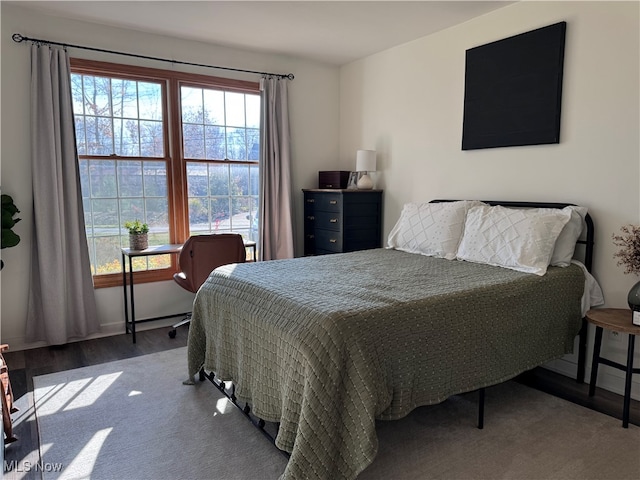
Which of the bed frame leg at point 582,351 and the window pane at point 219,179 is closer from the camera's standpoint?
the bed frame leg at point 582,351

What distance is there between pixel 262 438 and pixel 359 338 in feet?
2.83

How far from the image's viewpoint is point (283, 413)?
1.88 m

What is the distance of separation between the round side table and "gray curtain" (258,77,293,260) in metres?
2.73

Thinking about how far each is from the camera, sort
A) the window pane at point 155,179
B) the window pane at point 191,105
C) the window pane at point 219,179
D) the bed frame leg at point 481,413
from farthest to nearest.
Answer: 1. the window pane at point 219,179
2. the window pane at point 191,105
3. the window pane at point 155,179
4. the bed frame leg at point 481,413

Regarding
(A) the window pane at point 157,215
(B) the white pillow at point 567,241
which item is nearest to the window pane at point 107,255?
(A) the window pane at point 157,215

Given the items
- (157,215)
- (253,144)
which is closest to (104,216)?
(157,215)

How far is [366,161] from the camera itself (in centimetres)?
428

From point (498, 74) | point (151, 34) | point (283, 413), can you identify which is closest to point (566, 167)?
point (498, 74)

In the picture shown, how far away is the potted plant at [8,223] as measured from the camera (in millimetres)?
3064

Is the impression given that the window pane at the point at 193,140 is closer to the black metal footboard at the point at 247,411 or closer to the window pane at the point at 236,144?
the window pane at the point at 236,144

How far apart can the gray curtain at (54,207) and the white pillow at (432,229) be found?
2496 millimetres

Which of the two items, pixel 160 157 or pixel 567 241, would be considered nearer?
pixel 567 241

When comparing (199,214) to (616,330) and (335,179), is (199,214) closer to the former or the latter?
(335,179)

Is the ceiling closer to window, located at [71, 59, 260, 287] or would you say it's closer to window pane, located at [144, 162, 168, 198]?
window, located at [71, 59, 260, 287]
